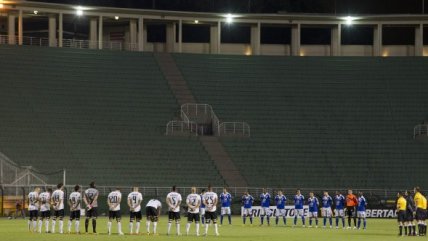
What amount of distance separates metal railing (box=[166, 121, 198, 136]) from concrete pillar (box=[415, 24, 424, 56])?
20.4 m

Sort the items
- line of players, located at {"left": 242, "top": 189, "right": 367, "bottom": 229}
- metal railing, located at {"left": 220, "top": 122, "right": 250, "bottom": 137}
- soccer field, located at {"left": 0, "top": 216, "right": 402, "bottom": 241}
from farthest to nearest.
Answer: metal railing, located at {"left": 220, "top": 122, "right": 250, "bottom": 137} → line of players, located at {"left": 242, "top": 189, "right": 367, "bottom": 229} → soccer field, located at {"left": 0, "top": 216, "right": 402, "bottom": 241}

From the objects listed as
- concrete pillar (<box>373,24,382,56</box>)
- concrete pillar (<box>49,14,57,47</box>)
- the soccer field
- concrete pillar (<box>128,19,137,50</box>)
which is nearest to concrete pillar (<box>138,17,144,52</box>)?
concrete pillar (<box>128,19,137,50</box>)

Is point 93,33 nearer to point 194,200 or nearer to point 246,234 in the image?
point 246,234

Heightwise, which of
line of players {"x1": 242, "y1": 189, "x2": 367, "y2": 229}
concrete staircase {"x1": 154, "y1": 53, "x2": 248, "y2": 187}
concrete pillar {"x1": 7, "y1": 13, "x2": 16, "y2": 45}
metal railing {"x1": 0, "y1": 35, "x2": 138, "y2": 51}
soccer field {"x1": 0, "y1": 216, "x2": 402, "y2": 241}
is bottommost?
soccer field {"x1": 0, "y1": 216, "x2": 402, "y2": 241}

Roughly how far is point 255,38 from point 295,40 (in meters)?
3.23

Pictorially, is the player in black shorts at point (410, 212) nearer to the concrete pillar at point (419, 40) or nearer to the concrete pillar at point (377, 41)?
the concrete pillar at point (377, 41)

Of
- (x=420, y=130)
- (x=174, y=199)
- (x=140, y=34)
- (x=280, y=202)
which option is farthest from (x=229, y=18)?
(x=174, y=199)

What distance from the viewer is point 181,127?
72938 millimetres

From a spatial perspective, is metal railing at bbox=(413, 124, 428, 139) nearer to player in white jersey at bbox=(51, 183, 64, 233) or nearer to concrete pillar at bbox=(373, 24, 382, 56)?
concrete pillar at bbox=(373, 24, 382, 56)

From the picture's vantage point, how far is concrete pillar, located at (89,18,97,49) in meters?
80.5

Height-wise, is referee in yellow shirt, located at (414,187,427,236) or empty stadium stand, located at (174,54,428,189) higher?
empty stadium stand, located at (174,54,428,189)

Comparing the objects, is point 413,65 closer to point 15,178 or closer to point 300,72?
point 300,72

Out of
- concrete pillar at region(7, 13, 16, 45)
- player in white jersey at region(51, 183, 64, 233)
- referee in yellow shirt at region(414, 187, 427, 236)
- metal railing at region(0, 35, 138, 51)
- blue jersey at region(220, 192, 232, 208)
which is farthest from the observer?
metal railing at region(0, 35, 138, 51)

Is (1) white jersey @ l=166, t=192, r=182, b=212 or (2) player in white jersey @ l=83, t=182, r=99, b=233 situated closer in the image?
(2) player in white jersey @ l=83, t=182, r=99, b=233
